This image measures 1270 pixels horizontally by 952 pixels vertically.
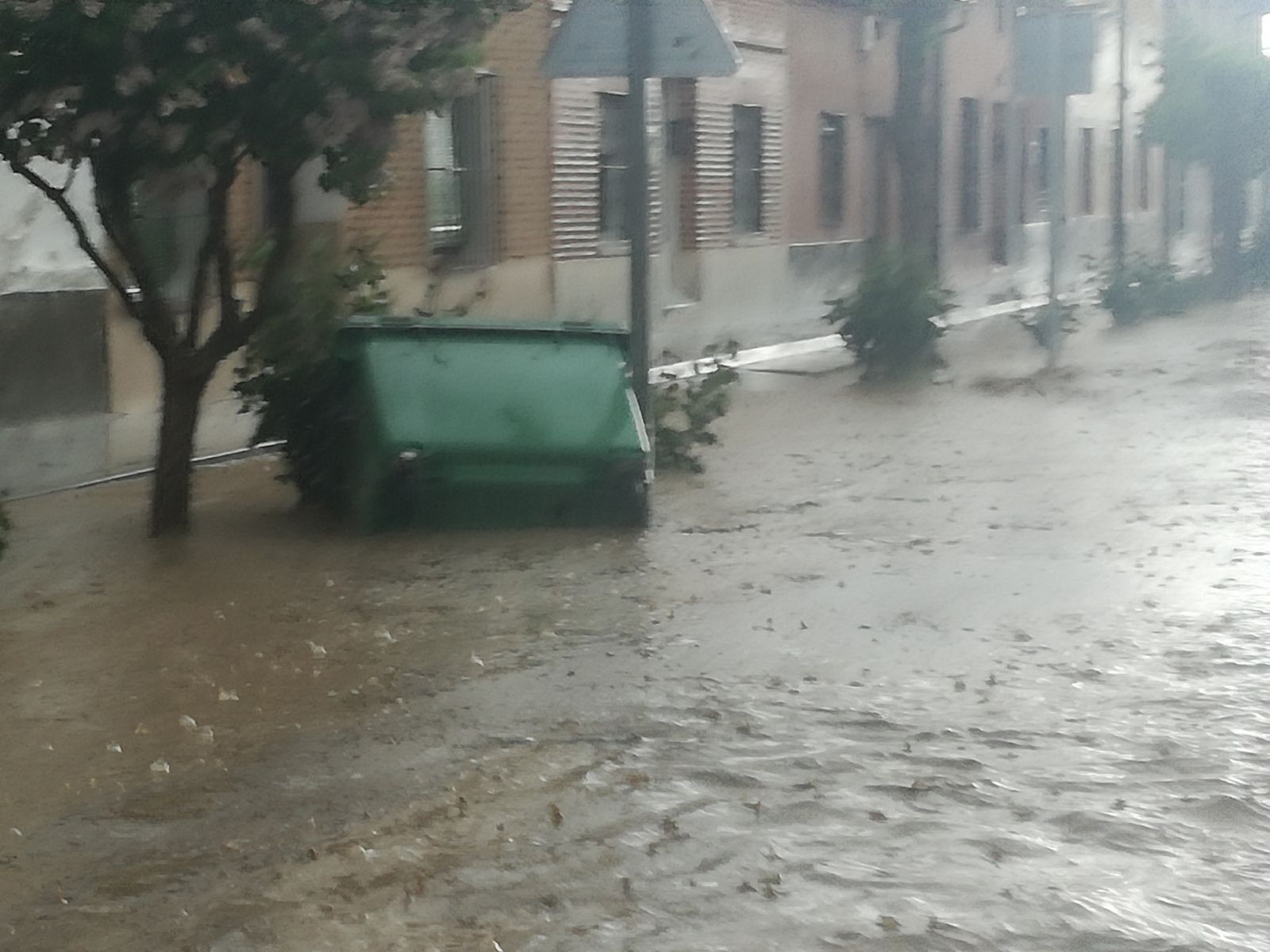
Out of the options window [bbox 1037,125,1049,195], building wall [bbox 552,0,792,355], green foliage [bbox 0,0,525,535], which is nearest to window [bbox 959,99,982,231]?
window [bbox 1037,125,1049,195]

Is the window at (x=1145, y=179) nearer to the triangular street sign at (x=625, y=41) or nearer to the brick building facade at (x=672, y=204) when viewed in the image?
the brick building facade at (x=672, y=204)

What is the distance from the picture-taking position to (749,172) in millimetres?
23797

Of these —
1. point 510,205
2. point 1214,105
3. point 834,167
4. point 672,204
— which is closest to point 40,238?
point 510,205

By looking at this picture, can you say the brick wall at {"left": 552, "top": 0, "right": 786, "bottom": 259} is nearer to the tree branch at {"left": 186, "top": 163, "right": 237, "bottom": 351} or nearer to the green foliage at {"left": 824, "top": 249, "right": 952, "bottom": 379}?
the green foliage at {"left": 824, "top": 249, "right": 952, "bottom": 379}

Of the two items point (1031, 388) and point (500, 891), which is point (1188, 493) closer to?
point (1031, 388)

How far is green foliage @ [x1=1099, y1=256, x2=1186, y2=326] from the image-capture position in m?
24.7

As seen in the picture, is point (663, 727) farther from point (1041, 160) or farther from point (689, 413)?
point (1041, 160)

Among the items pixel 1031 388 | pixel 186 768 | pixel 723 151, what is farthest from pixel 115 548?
pixel 723 151

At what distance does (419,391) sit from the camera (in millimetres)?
9719

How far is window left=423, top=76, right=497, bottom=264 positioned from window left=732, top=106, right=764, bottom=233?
634 cm

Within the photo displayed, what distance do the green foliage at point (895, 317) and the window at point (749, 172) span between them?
5.47 metres

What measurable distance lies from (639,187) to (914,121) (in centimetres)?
1010

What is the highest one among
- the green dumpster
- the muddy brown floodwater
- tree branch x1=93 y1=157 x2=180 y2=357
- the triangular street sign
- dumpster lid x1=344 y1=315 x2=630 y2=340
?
the triangular street sign

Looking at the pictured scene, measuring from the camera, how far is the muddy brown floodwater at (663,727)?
15.5ft
